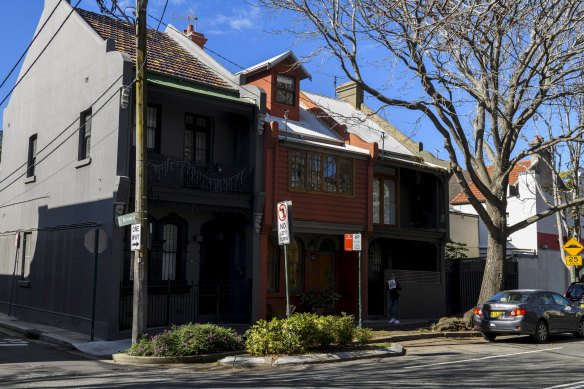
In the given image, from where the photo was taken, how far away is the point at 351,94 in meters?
29.3

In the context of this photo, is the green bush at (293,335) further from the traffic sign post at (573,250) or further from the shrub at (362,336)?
the traffic sign post at (573,250)

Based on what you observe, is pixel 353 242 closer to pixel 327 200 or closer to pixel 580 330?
pixel 327 200

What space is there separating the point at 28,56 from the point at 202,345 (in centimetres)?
1562

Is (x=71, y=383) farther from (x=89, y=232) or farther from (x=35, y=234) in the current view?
(x=35, y=234)

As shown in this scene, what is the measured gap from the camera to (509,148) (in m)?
17.7

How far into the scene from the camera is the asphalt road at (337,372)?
9.03 m

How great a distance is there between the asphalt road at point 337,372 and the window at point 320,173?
23.5ft

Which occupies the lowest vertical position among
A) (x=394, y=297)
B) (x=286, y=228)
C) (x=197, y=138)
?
(x=394, y=297)

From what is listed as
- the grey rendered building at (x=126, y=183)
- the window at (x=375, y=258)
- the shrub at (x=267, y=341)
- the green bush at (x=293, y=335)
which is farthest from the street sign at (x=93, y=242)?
the window at (x=375, y=258)

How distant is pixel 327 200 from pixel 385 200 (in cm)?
429

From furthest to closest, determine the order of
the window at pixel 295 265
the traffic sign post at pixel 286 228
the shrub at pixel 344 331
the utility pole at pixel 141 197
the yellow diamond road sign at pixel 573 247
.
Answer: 1. the yellow diamond road sign at pixel 573 247
2. the window at pixel 295 265
3. the shrub at pixel 344 331
4. the utility pole at pixel 141 197
5. the traffic sign post at pixel 286 228

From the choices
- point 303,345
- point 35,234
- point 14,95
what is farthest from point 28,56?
point 303,345

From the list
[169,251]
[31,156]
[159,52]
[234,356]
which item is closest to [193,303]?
[169,251]

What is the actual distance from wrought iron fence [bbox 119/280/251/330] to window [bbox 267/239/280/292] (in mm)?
2239
